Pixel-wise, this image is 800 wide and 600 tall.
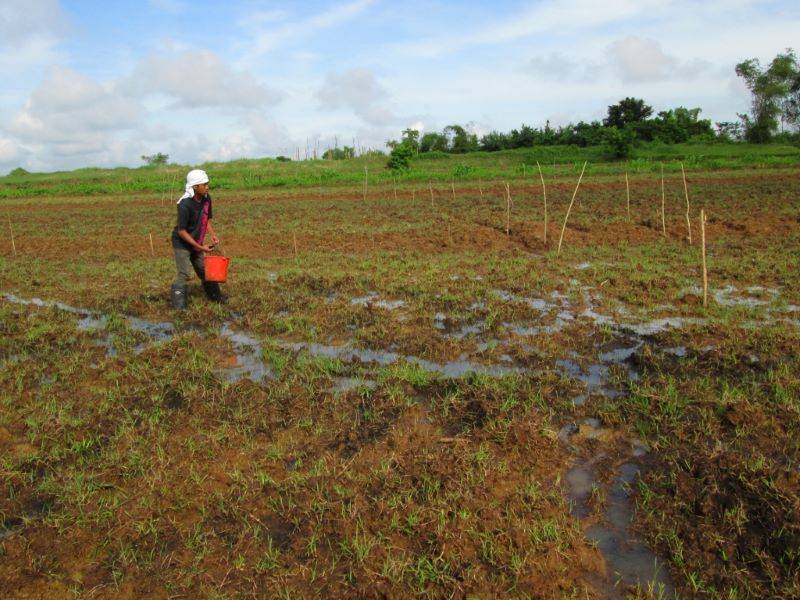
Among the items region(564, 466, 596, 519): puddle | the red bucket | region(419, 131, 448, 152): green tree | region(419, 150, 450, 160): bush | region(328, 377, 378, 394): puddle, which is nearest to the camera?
region(564, 466, 596, 519): puddle

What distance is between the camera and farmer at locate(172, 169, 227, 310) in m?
6.41

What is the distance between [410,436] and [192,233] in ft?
14.5

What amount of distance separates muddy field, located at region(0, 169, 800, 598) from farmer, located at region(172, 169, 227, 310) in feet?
1.00

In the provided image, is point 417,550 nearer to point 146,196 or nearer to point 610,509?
point 610,509

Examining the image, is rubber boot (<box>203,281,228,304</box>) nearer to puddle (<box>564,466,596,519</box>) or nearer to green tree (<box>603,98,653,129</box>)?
puddle (<box>564,466,596,519</box>)

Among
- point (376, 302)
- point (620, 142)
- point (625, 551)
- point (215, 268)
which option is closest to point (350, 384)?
point (625, 551)

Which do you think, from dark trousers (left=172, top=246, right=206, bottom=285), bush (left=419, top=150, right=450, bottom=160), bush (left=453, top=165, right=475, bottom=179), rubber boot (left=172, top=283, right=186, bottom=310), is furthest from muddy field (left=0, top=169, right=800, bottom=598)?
bush (left=419, top=150, right=450, bottom=160)

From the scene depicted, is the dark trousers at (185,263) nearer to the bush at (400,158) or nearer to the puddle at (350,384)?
the puddle at (350,384)

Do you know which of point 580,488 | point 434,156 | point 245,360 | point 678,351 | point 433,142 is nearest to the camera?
point 580,488

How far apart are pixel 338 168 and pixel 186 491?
3628cm

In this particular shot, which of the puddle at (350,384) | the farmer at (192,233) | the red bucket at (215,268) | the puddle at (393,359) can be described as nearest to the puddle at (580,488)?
the puddle at (393,359)

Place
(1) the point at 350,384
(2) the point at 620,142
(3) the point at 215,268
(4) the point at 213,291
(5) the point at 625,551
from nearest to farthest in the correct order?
(5) the point at 625,551 → (1) the point at 350,384 → (3) the point at 215,268 → (4) the point at 213,291 → (2) the point at 620,142

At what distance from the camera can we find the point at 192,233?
22.0ft

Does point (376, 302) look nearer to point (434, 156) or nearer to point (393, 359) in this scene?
point (393, 359)
